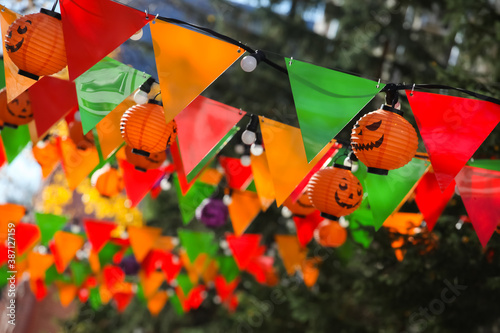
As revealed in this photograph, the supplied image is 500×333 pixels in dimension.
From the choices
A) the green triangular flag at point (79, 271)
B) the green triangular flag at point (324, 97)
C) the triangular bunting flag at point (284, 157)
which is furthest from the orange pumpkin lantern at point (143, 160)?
the green triangular flag at point (79, 271)

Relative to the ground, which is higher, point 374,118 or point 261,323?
point 261,323

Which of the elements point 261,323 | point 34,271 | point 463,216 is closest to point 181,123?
point 463,216

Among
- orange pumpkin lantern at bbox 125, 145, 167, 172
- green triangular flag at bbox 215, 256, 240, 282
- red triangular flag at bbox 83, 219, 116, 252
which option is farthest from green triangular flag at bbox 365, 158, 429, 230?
green triangular flag at bbox 215, 256, 240, 282

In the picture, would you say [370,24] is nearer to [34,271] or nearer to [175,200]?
[175,200]

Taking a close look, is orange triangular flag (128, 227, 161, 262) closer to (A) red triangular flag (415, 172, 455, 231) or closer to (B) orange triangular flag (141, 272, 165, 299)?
(B) orange triangular flag (141, 272, 165, 299)

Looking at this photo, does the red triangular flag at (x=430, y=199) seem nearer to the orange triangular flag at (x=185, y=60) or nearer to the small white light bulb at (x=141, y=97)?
the orange triangular flag at (x=185, y=60)

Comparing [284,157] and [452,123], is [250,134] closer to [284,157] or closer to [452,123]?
[284,157]

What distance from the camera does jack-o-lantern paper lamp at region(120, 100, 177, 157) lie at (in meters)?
3.34

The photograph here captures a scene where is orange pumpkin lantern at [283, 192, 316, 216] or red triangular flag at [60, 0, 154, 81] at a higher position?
orange pumpkin lantern at [283, 192, 316, 216]

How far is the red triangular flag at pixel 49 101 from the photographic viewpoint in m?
4.10

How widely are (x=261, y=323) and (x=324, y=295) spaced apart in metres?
1.76

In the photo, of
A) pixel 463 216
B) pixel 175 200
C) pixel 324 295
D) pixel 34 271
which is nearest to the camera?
pixel 463 216

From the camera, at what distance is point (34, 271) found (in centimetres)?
731

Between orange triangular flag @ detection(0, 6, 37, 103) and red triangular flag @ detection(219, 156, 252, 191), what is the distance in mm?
2173
